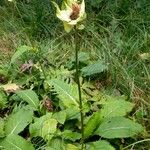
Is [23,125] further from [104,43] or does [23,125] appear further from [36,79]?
[104,43]

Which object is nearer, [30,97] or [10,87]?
[30,97]

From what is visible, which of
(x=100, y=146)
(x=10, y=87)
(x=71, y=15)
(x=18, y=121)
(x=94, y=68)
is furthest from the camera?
(x=94, y=68)

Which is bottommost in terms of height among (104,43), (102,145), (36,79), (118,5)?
(102,145)

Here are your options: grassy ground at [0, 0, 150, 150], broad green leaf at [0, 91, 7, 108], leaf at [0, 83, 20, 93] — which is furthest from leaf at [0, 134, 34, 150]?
grassy ground at [0, 0, 150, 150]

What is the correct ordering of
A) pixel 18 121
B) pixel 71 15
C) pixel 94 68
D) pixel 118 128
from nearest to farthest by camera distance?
pixel 71 15 < pixel 118 128 < pixel 18 121 < pixel 94 68

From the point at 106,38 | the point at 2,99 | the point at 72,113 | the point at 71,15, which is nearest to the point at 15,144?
the point at 72,113

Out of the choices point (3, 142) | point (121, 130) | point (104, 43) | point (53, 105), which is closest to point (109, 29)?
point (104, 43)

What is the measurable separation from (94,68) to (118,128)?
70 centimetres

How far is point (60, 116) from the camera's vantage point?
8.50ft

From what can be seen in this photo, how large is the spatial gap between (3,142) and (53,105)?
0.53 meters

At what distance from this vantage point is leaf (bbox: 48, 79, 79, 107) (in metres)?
2.36

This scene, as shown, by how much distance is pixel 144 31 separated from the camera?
3.54 meters

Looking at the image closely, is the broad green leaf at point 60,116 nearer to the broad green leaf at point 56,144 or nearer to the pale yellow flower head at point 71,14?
the broad green leaf at point 56,144

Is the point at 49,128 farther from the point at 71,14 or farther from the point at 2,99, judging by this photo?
the point at 71,14
